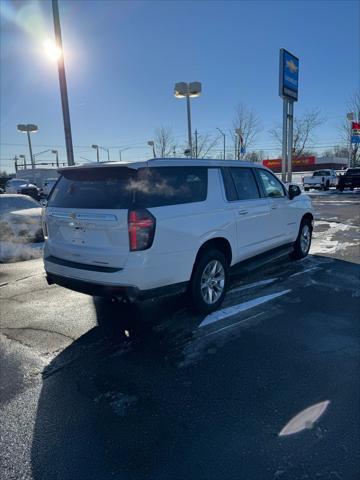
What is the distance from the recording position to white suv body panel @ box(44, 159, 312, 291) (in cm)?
361

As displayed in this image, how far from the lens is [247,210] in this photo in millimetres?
5148

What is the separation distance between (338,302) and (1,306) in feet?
15.6

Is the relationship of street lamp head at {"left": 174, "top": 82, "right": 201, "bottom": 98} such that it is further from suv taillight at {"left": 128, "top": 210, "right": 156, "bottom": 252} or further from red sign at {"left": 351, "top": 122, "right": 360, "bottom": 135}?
red sign at {"left": 351, "top": 122, "right": 360, "bottom": 135}

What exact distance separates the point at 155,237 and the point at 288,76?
52.8ft

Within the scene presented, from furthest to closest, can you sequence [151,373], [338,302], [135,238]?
[338,302], [135,238], [151,373]

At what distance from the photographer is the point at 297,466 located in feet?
7.26

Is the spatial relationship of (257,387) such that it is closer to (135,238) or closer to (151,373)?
(151,373)

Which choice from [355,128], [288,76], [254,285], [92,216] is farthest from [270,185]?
[355,128]

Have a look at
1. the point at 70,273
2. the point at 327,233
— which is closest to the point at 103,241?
the point at 70,273

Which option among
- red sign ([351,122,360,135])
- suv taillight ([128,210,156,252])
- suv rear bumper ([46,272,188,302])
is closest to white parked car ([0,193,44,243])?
suv rear bumper ([46,272,188,302])

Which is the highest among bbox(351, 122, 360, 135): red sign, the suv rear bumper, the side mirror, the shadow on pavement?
bbox(351, 122, 360, 135): red sign

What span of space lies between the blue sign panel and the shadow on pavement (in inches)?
576

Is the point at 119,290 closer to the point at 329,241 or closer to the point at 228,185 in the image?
the point at 228,185

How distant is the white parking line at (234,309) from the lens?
4.39m
